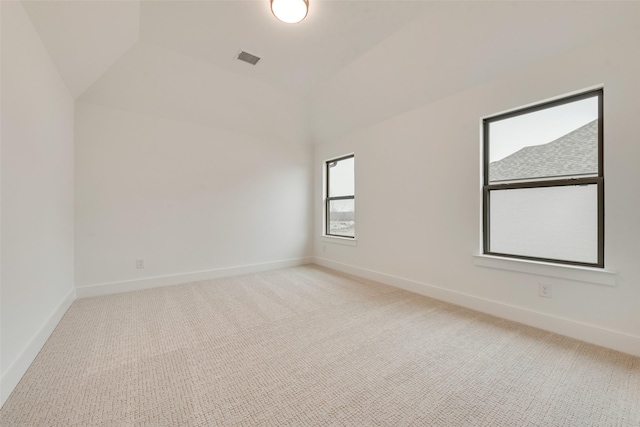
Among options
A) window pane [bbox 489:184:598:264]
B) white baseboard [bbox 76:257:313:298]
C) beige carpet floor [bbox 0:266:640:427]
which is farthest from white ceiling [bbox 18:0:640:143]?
beige carpet floor [bbox 0:266:640:427]

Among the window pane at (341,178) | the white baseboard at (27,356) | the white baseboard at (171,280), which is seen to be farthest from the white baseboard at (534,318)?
the white baseboard at (27,356)

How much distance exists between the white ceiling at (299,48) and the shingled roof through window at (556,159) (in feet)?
2.43

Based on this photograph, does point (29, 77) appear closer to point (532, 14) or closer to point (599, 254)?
point (532, 14)

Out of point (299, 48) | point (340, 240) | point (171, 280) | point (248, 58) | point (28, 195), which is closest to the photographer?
point (28, 195)

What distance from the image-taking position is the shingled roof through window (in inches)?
83.0

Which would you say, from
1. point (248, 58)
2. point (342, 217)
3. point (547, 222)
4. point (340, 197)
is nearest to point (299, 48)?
point (248, 58)

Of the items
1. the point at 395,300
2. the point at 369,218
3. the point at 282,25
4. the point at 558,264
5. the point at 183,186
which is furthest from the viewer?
the point at 369,218

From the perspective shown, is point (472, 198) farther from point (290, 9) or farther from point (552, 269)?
point (290, 9)

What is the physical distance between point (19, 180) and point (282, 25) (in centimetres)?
242

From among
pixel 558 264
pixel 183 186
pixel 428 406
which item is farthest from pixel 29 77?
pixel 558 264

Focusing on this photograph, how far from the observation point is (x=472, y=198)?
2.75 metres

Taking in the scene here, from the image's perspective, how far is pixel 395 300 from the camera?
2982mm

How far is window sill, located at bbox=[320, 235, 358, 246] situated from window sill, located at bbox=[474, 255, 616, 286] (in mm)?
1867

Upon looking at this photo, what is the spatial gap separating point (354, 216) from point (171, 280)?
113 inches
